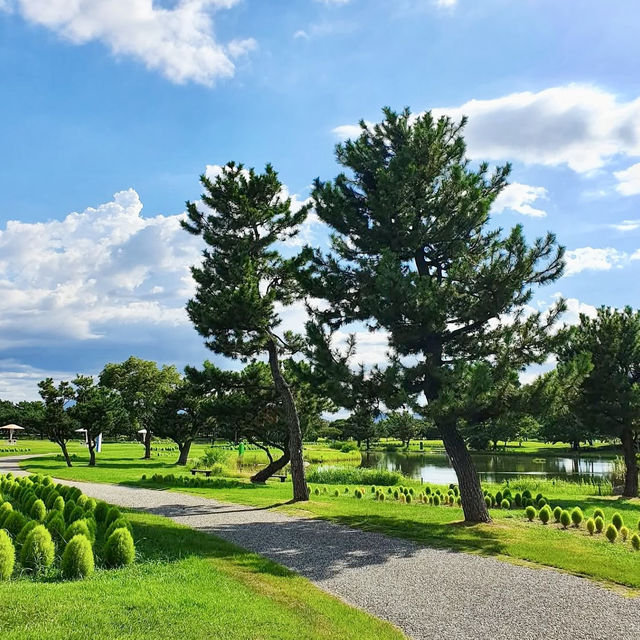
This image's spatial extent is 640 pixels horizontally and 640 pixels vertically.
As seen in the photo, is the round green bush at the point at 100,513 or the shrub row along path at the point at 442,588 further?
the round green bush at the point at 100,513

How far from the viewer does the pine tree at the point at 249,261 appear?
17.6 m

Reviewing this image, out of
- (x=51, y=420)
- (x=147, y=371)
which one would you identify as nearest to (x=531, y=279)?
(x=51, y=420)

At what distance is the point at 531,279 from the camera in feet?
44.7

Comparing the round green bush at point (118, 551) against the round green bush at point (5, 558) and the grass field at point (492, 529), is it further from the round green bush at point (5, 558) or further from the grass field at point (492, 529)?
the grass field at point (492, 529)

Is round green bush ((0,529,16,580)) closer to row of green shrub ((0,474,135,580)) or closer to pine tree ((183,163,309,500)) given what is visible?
row of green shrub ((0,474,135,580))

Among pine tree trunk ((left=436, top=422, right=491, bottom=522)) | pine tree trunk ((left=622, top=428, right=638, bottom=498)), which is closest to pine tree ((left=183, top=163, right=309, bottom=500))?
pine tree trunk ((left=436, top=422, right=491, bottom=522))

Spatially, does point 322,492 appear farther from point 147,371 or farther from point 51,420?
point 147,371

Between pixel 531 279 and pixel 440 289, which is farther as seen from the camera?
pixel 531 279

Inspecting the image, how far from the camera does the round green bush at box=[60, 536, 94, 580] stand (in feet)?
24.3

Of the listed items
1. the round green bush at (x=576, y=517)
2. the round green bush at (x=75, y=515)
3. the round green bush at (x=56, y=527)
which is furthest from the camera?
the round green bush at (x=576, y=517)

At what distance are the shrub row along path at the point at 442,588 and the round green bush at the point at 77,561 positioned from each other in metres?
3.14

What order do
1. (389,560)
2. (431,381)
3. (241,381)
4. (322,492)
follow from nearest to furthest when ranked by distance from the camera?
1. (389,560)
2. (431,381)
3. (322,492)
4. (241,381)

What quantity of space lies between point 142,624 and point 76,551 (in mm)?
2314

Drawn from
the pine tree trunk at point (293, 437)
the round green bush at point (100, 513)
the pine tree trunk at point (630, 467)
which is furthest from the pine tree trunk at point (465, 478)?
the pine tree trunk at point (630, 467)
